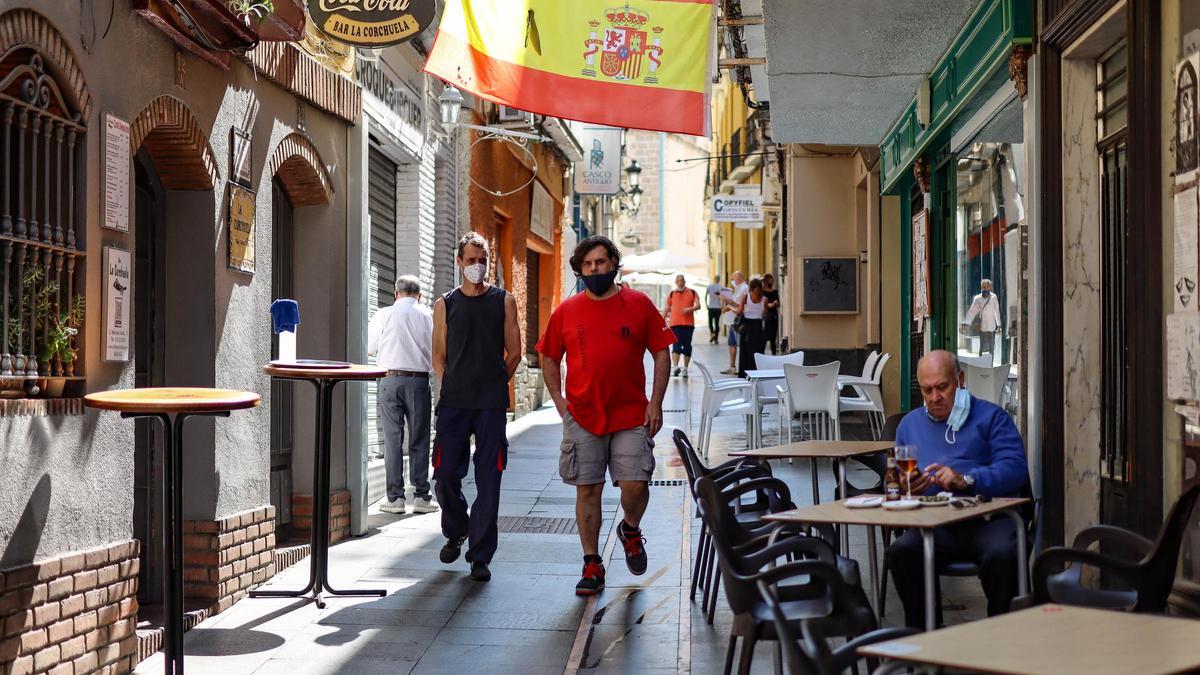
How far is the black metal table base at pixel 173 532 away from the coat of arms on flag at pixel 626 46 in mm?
4377

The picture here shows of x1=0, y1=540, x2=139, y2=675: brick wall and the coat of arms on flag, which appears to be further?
the coat of arms on flag

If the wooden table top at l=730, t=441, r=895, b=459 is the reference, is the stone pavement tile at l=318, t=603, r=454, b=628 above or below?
below

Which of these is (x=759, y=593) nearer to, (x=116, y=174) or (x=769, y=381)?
(x=116, y=174)

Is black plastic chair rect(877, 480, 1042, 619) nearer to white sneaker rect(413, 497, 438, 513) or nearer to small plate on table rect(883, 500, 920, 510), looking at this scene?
small plate on table rect(883, 500, 920, 510)

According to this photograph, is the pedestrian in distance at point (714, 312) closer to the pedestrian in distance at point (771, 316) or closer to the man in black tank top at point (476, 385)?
the pedestrian in distance at point (771, 316)

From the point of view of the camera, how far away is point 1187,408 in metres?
5.21

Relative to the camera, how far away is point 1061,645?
9.75ft

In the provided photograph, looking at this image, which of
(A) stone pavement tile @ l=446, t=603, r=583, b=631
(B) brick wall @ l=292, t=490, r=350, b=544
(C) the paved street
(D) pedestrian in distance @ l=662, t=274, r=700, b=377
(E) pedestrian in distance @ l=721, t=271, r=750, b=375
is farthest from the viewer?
(D) pedestrian in distance @ l=662, t=274, r=700, b=377

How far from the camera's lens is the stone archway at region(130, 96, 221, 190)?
6.67m

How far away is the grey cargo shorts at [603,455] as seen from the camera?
751 cm

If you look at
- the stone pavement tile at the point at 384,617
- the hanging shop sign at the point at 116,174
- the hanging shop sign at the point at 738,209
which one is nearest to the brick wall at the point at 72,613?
the stone pavement tile at the point at 384,617

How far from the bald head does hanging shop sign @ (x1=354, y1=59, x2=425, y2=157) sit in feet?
18.9

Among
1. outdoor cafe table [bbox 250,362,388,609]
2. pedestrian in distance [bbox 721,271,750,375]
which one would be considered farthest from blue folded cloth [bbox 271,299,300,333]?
pedestrian in distance [bbox 721,271,750,375]

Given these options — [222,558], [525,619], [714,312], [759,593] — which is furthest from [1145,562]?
[714,312]
